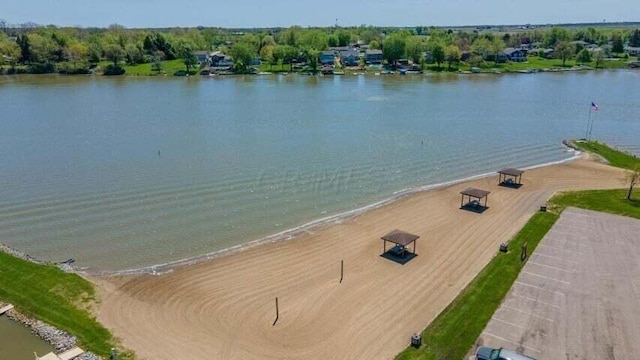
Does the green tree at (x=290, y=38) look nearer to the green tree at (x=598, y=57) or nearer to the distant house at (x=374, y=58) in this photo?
the distant house at (x=374, y=58)

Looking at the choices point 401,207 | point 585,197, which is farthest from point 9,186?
point 585,197

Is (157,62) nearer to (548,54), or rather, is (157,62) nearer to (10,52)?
(10,52)

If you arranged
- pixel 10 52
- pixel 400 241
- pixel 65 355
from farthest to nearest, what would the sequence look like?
1. pixel 10 52
2. pixel 400 241
3. pixel 65 355

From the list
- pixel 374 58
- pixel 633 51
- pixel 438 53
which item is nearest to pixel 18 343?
pixel 438 53

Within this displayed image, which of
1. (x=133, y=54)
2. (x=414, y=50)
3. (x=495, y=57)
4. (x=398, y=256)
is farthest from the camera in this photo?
(x=495, y=57)

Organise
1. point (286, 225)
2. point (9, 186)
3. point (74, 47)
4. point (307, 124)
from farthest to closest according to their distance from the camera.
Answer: point (74, 47) → point (307, 124) → point (9, 186) → point (286, 225)

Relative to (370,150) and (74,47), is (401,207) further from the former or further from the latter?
(74,47)
